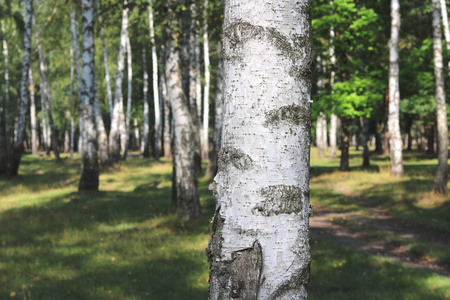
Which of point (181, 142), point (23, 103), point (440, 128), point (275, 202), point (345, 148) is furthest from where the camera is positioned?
point (345, 148)

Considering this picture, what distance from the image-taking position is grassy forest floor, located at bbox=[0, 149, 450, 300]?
662cm

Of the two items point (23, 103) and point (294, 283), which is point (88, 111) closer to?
point (23, 103)

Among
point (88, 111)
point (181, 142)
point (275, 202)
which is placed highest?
point (88, 111)

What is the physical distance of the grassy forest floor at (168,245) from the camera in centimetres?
662

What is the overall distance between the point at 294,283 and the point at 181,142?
9.07 metres

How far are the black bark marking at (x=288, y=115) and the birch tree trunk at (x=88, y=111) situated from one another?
46.0ft

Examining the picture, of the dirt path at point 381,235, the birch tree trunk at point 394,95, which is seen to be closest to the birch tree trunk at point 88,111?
the dirt path at point 381,235

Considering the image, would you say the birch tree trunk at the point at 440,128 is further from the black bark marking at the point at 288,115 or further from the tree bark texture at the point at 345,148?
the black bark marking at the point at 288,115

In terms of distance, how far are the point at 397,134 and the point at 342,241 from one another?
11.0 meters

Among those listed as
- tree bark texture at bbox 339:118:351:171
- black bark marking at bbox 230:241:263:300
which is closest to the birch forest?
black bark marking at bbox 230:241:263:300

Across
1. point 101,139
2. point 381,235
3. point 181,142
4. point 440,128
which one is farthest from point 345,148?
point 181,142

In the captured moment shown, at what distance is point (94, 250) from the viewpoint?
8.54m

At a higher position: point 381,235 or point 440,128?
point 440,128

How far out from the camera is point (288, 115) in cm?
167
